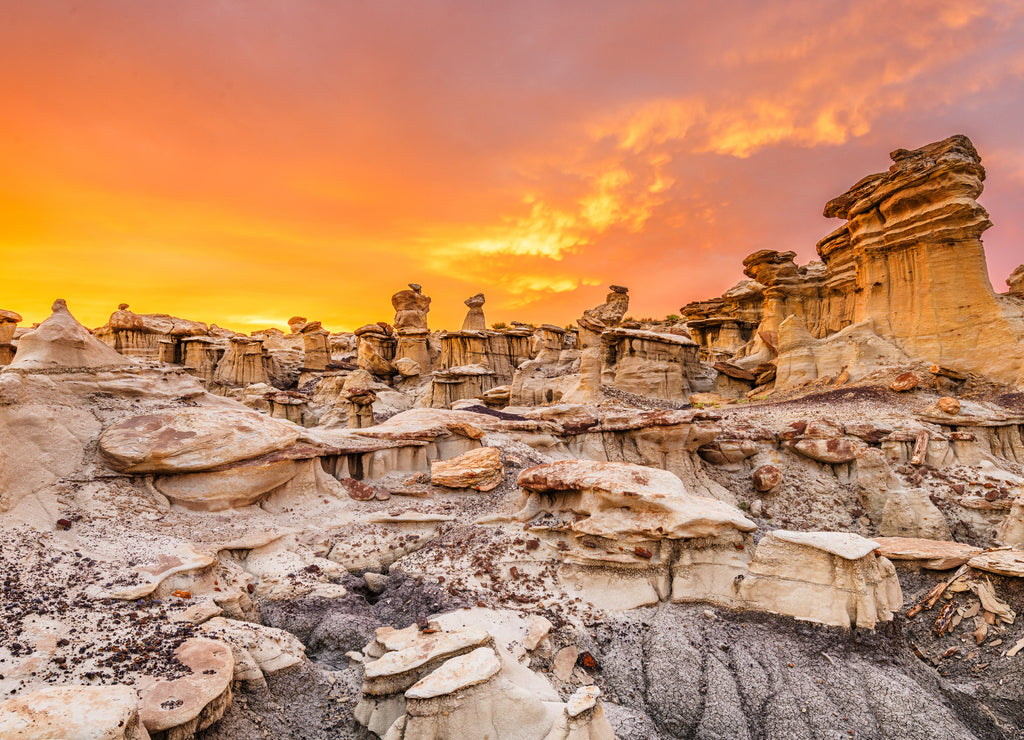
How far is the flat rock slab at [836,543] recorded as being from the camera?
6473 mm

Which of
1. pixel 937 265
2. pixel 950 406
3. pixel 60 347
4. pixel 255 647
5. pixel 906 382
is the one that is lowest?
pixel 255 647

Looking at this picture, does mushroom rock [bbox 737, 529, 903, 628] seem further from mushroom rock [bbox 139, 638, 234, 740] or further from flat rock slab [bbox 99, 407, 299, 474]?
flat rock slab [bbox 99, 407, 299, 474]

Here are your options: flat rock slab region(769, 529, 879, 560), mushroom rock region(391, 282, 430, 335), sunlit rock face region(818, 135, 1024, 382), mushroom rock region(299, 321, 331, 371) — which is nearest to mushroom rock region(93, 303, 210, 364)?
mushroom rock region(299, 321, 331, 371)

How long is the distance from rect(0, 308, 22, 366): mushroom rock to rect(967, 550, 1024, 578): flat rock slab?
134 ft

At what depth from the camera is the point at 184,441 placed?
298 inches

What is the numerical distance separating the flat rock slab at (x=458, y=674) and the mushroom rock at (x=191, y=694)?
1.63 meters

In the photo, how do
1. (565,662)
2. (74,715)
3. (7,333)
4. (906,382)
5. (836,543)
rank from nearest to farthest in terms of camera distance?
(74,715), (565,662), (836,543), (906,382), (7,333)

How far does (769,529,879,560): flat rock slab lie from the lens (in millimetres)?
6473

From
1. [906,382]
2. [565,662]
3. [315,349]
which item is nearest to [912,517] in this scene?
[906,382]

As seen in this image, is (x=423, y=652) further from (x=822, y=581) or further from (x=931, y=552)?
(x=931, y=552)

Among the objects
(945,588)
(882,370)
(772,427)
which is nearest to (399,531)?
(945,588)

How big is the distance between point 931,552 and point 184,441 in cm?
1313

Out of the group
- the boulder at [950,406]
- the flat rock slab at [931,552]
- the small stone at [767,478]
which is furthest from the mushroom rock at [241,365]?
the boulder at [950,406]

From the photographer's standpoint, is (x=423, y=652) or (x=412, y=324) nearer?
(x=423, y=652)
